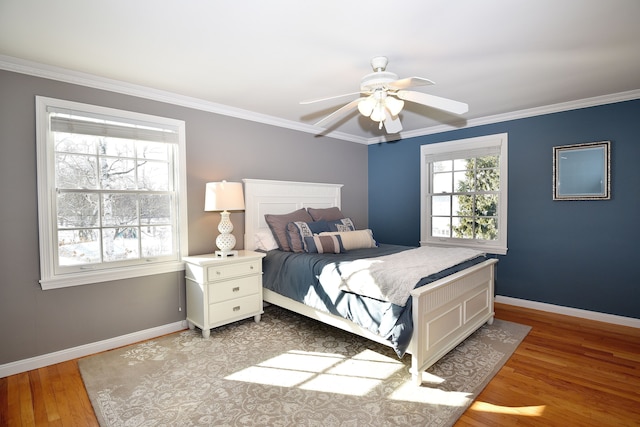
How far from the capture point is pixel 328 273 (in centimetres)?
291

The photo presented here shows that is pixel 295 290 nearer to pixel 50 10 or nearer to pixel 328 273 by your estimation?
pixel 328 273

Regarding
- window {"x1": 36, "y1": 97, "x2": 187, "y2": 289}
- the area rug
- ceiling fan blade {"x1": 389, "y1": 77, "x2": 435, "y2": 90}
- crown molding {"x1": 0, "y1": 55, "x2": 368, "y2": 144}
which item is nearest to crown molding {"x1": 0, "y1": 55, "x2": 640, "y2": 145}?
crown molding {"x1": 0, "y1": 55, "x2": 368, "y2": 144}

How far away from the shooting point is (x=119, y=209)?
3.06 meters

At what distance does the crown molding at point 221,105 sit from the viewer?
102 inches

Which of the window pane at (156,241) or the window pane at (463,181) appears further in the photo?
the window pane at (463,181)

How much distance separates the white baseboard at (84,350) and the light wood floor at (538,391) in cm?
6

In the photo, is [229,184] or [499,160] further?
[499,160]

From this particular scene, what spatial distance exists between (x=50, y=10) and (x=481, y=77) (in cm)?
312

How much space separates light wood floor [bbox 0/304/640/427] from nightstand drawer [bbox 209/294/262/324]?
110 centimetres

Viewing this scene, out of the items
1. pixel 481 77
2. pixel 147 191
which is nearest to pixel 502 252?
pixel 481 77

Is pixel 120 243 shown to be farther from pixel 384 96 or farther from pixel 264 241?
pixel 384 96

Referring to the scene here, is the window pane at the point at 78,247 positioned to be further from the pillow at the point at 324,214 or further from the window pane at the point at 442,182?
the window pane at the point at 442,182

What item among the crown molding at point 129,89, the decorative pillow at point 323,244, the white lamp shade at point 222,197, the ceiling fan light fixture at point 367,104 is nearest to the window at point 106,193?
the crown molding at point 129,89

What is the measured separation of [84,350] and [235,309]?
1297mm
